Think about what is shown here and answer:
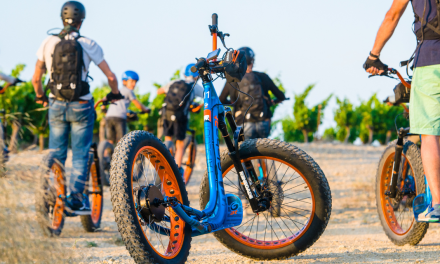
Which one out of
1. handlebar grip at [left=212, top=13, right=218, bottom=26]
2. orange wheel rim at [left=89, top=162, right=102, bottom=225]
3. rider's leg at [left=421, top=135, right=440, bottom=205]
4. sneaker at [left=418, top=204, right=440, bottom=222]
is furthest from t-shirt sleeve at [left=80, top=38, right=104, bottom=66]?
sneaker at [left=418, top=204, right=440, bottom=222]

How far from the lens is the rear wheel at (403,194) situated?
3680 mm

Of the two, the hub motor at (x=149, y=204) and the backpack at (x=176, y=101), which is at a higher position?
the backpack at (x=176, y=101)

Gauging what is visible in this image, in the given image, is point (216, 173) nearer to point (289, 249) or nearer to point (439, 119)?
point (289, 249)

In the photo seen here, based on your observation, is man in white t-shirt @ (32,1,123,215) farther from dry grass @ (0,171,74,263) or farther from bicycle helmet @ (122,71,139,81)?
bicycle helmet @ (122,71,139,81)

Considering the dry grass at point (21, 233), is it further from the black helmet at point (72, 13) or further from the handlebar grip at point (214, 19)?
the black helmet at point (72, 13)

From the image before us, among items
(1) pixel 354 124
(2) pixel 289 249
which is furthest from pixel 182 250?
(1) pixel 354 124

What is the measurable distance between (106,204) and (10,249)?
18.0 ft

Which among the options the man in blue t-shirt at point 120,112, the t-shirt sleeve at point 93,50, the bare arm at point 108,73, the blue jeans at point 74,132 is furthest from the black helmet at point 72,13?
the man in blue t-shirt at point 120,112

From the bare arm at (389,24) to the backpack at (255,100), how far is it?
9.05 feet

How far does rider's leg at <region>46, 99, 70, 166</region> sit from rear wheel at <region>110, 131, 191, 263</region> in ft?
5.64

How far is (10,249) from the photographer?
7.44 ft

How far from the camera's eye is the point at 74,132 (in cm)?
450

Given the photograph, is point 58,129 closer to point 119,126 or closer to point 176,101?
point 176,101

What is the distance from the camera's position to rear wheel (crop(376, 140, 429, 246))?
3.68 m
